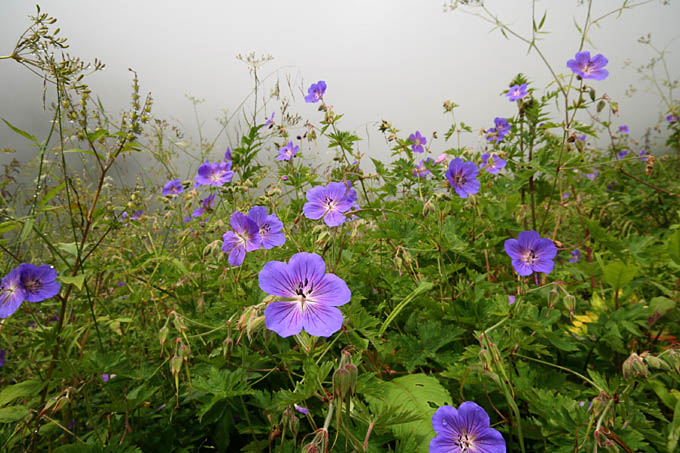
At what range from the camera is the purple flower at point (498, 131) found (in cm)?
279

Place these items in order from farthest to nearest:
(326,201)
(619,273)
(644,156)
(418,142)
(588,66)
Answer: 1. (418,142)
2. (588,66)
3. (644,156)
4. (619,273)
5. (326,201)

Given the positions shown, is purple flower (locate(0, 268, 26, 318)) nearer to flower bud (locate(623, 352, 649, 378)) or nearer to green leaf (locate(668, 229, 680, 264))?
flower bud (locate(623, 352, 649, 378))

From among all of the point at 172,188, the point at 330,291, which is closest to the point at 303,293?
the point at 330,291

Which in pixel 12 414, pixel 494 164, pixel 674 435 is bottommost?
pixel 12 414

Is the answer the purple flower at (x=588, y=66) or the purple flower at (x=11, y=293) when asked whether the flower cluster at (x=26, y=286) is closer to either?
the purple flower at (x=11, y=293)

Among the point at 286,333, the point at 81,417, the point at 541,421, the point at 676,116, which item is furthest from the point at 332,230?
the point at 676,116

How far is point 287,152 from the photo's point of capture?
2.68 m

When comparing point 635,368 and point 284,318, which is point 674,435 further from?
point 284,318

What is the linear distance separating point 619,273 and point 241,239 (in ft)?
6.11

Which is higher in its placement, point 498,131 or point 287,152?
point 498,131

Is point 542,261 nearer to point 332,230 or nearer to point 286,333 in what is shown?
point 332,230

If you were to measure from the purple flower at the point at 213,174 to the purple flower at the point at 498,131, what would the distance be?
2.03 metres

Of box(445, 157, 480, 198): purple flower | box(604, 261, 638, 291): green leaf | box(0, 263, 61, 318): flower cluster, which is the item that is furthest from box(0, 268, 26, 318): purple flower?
box(604, 261, 638, 291): green leaf

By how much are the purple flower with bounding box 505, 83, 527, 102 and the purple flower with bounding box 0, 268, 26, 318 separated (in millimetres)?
3099
